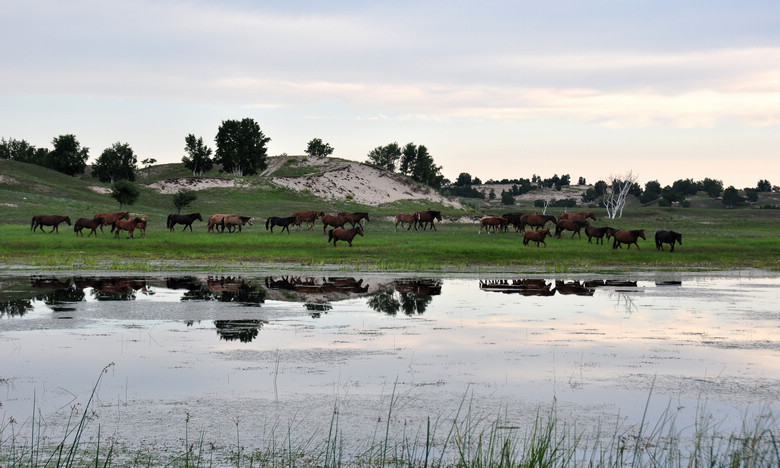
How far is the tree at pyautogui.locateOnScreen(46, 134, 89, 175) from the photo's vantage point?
460ft

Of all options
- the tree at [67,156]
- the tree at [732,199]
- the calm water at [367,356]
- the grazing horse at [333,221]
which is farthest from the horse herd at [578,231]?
the tree at [732,199]

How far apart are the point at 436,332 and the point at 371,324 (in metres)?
2.04

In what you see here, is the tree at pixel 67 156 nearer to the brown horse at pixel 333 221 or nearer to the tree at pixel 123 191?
the tree at pixel 123 191

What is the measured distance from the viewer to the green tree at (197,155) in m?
144

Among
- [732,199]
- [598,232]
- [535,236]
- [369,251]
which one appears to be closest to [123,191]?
[369,251]

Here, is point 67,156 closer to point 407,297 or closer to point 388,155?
point 388,155

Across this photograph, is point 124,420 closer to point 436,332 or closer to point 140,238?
point 436,332

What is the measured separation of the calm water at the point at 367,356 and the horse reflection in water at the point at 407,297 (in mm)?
159

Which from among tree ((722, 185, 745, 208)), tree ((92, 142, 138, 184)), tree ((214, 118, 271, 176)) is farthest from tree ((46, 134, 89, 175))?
tree ((722, 185, 745, 208))

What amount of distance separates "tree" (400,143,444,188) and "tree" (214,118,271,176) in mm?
42697

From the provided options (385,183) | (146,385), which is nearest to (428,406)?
(146,385)

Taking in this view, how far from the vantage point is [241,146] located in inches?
5561

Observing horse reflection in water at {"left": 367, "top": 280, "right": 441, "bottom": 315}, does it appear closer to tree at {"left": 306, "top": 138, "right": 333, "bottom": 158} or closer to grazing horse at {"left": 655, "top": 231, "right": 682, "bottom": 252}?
grazing horse at {"left": 655, "top": 231, "right": 682, "bottom": 252}

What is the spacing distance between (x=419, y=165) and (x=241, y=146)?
47.0 m
